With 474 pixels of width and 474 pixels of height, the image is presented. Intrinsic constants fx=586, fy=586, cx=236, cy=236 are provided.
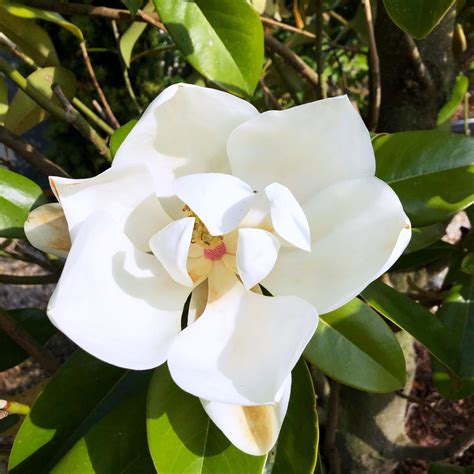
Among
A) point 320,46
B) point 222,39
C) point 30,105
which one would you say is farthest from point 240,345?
point 30,105

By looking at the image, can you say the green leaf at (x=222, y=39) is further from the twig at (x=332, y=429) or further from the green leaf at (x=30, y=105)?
the twig at (x=332, y=429)

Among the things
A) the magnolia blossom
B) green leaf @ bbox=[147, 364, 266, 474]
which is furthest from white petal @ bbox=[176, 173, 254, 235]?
green leaf @ bbox=[147, 364, 266, 474]

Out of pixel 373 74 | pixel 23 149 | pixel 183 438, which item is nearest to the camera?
pixel 183 438

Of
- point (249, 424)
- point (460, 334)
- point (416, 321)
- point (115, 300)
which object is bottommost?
point (460, 334)

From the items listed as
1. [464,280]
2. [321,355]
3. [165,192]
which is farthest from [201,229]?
[464,280]

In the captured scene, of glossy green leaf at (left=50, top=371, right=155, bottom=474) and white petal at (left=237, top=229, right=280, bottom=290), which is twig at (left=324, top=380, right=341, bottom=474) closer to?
glossy green leaf at (left=50, top=371, right=155, bottom=474)

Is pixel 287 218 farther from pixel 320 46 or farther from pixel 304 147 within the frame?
pixel 320 46

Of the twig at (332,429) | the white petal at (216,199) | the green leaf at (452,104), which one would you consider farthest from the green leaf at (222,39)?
the twig at (332,429)
